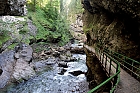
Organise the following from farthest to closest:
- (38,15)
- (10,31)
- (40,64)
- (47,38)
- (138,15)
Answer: (38,15) < (47,38) < (10,31) < (40,64) < (138,15)

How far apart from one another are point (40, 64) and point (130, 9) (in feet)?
56.2

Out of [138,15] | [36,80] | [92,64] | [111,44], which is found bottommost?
[36,80]

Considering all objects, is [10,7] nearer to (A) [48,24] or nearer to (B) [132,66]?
(B) [132,66]

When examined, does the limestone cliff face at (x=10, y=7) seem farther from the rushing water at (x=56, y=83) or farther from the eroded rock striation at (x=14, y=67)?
the rushing water at (x=56, y=83)

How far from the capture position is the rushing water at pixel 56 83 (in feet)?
51.6

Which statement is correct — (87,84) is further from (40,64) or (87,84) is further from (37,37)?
(37,37)

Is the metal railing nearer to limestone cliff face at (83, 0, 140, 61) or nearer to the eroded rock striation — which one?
limestone cliff face at (83, 0, 140, 61)

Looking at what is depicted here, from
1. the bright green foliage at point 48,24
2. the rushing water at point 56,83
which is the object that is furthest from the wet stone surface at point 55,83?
the bright green foliage at point 48,24

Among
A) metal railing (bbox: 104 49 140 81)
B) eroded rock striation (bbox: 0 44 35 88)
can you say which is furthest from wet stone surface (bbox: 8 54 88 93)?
metal railing (bbox: 104 49 140 81)

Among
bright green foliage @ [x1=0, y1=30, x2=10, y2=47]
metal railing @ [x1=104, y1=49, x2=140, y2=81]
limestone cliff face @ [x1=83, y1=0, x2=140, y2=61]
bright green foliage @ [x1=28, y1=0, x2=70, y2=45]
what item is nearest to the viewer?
metal railing @ [x1=104, y1=49, x2=140, y2=81]

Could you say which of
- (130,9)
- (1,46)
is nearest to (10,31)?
(1,46)

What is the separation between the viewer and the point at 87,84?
17.3 metres

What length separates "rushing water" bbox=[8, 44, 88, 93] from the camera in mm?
15727

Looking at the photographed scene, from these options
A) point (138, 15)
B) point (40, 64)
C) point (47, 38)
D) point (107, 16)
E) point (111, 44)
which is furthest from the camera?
point (47, 38)
